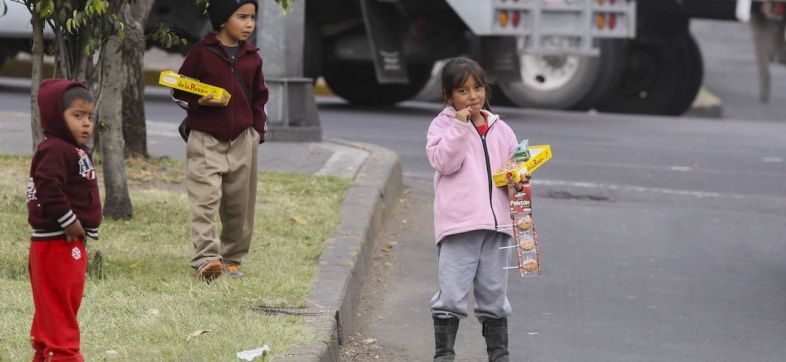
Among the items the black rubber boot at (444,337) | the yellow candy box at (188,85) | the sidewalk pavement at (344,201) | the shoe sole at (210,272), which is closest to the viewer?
→ the black rubber boot at (444,337)

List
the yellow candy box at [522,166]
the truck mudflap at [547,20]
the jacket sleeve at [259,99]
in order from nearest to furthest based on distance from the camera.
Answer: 1. the yellow candy box at [522,166]
2. the jacket sleeve at [259,99]
3. the truck mudflap at [547,20]

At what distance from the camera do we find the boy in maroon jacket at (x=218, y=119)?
649cm

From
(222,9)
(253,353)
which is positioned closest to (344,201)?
(222,9)

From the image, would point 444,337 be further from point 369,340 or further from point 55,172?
point 55,172

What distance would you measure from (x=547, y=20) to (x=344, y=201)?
7333 millimetres

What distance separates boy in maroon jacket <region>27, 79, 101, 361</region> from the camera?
4.57 metres

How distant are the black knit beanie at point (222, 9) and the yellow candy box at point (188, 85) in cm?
30

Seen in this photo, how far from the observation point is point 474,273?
5438mm

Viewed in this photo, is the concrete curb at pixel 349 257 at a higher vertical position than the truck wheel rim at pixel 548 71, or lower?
higher

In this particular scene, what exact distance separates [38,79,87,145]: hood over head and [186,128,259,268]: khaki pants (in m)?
1.92

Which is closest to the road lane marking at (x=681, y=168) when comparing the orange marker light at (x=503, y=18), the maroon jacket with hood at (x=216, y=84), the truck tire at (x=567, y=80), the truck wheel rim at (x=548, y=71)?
the orange marker light at (x=503, y=18)

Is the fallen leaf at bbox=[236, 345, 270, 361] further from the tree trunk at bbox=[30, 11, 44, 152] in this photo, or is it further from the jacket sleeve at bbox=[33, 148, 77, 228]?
the tree trunk at bbox=[30, 11, 44, 152]

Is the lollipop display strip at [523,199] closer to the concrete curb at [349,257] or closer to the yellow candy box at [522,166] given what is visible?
the yellow candy box at [522,166]

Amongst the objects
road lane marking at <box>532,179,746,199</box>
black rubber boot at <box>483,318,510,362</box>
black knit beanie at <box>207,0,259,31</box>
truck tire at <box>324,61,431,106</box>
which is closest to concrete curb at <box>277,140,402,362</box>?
black rubber boot at <box>483,318,510,362</box>
